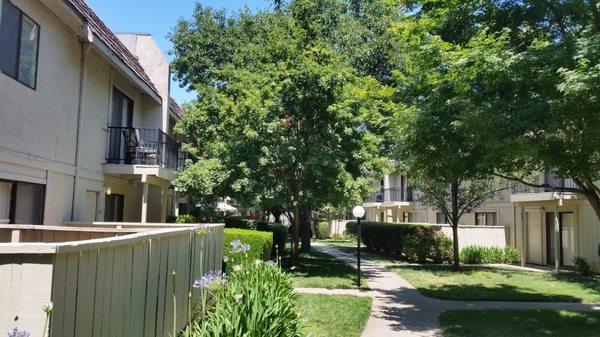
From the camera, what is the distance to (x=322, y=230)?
5025 cm

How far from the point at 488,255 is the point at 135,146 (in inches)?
609

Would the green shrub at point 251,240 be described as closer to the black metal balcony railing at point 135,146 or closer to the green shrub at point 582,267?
the black metal balcony railing at point 135,146

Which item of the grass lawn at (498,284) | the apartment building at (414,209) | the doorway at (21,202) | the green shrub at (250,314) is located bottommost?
the grass lawn at (498,284)

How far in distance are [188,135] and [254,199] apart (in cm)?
629

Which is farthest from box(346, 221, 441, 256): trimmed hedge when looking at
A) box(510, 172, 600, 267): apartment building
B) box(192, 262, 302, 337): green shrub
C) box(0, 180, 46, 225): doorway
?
box(192, 262, 302, 337): green shrub

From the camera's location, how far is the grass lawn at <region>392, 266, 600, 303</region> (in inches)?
517

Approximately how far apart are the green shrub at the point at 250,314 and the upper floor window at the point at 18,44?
5557mm

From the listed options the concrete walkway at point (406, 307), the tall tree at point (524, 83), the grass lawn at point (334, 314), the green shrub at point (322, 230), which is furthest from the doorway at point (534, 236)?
the green shrub at point (322, 230)

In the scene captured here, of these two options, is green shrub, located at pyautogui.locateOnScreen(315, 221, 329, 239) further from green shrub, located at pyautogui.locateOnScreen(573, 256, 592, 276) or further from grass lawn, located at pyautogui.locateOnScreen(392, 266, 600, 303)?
green shrub, located at pyautogui.locateOnScreen(573, 256, 592, 276)

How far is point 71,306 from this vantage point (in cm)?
291

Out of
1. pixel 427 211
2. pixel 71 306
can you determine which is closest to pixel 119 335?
pixel 71 306

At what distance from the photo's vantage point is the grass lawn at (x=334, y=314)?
888 cm

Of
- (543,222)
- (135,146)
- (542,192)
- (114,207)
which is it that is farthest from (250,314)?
(543,222)

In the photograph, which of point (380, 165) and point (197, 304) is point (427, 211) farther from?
point (197, 304)
